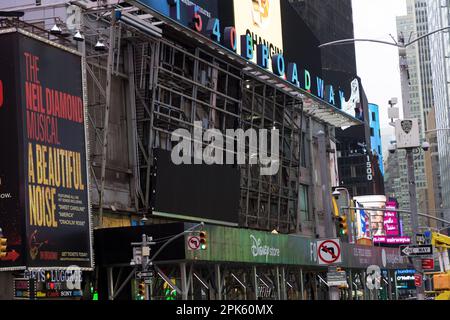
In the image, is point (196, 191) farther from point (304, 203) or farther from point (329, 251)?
point (304, 203)

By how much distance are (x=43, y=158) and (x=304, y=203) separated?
3887cm

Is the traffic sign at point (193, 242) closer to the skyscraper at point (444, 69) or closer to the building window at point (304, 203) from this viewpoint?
the building window at point (304, 203)

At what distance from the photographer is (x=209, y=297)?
144 feet

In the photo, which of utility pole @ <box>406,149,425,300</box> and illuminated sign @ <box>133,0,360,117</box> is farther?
illuminated sign @ <box>133,0,360,117</box>

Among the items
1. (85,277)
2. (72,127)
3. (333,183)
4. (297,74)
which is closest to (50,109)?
(72,127)

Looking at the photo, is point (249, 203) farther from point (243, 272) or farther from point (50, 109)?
point (50, 109)

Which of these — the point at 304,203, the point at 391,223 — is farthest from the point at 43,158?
the point at 391,223

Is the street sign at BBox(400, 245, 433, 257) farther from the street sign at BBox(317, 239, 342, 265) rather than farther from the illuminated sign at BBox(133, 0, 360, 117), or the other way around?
the illuminated sign at BBox(133, 0, 360, 117)

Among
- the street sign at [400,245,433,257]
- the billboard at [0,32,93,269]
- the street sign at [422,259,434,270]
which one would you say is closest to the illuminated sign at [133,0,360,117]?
the billboard at [0,32,93,269]

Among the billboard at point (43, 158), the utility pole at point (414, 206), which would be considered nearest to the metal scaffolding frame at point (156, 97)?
the billboard at point (43, 158)

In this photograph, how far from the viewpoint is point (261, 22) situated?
60.8 meters

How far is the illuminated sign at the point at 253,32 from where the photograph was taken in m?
46.8

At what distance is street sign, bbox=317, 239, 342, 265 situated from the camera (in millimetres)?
29953
